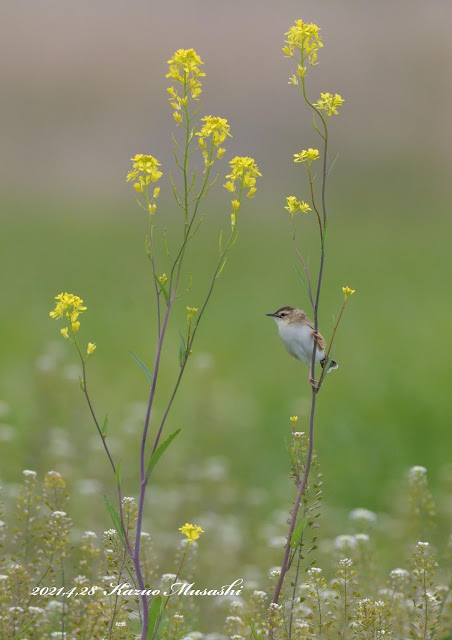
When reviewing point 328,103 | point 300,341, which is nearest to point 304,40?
point 328,103

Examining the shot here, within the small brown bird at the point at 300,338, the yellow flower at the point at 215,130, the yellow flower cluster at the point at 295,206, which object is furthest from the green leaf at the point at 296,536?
the yellow flower at the point at 215,130

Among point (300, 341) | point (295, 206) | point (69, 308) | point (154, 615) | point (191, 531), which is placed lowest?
point (154, 615)

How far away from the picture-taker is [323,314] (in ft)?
31.3

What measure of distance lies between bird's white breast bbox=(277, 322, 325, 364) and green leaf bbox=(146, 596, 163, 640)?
93 centimetres

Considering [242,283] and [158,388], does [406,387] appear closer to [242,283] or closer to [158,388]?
[158,388]

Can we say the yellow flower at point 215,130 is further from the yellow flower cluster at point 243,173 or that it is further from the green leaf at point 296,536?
the green leaf at point 296,536

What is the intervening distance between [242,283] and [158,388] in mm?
4374

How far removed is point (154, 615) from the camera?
7.62 ft

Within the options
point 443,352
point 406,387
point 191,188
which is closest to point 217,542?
point 191,188

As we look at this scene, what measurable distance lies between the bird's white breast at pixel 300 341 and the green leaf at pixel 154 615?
3.04 feet

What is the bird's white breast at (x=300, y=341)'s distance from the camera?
3.06 m

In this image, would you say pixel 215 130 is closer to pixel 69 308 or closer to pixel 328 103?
pixel 328 103

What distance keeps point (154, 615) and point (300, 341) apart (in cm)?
112

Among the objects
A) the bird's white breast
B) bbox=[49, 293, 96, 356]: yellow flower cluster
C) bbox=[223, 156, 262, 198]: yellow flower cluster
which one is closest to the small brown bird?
the bird's white breast
